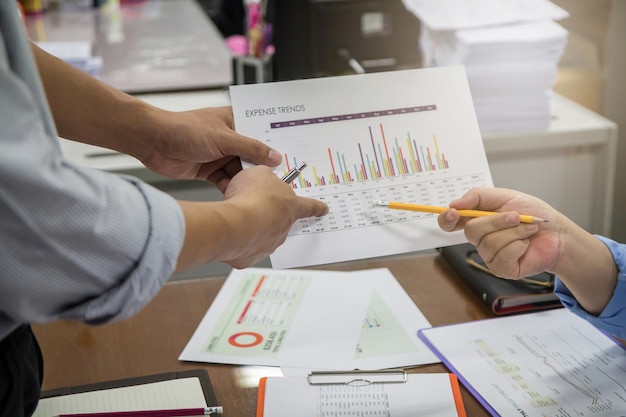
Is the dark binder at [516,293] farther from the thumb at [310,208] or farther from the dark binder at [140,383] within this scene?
the dark binder at [140,383]

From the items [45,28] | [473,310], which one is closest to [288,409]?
[473,310]

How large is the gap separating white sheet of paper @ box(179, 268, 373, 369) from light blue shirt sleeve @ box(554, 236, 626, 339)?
36cm

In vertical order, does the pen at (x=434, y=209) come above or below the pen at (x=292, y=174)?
below

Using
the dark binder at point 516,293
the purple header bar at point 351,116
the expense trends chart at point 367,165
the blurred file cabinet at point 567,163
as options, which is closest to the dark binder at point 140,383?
the expense trends chart at point 367,165

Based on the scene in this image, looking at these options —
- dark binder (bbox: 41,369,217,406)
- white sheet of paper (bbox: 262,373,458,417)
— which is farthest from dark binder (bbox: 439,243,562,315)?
dark binder (bbox: 41,369,217,406)

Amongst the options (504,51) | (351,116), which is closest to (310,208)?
(351,116)

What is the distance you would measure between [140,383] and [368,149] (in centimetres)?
51

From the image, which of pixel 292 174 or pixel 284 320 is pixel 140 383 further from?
pixel 292 174

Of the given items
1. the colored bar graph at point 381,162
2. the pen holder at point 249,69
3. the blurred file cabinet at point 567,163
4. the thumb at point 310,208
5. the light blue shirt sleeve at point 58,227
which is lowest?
the blurred file cabinet at point 567,163

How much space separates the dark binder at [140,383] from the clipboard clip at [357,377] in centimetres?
16

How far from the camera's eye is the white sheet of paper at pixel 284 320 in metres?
1.30

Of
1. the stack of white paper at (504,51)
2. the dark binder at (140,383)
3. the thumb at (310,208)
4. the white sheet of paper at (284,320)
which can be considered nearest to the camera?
the thumb at (310,208)

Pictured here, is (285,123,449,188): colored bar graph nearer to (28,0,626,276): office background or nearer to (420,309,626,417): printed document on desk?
(420,309,626,417): printed document on desk

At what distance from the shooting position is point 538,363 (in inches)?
48.8
